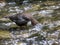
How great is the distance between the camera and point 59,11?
11141 millimetres

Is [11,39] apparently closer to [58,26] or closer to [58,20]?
[58,26]

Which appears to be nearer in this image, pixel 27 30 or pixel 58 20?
pixel 27 30

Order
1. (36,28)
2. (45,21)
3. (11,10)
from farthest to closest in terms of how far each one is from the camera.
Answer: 1. (11,10)
2. (45,21)
3. (36,28)

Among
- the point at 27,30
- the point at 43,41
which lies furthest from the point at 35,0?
the point at 43,41

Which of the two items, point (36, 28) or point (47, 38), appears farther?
point (36, 28)

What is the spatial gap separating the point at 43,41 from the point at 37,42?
6.7 inches

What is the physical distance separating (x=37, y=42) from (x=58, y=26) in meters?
1.60

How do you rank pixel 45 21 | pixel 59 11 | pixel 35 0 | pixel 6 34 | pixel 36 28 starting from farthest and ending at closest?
1. pixel 35 0
2. pixel 59 11
3. pixel 45 21
4. pixel 36 28
5. pixel 6 34

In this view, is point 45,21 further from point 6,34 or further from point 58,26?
point 6,34

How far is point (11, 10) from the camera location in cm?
1191

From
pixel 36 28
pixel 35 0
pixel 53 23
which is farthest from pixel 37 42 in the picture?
pixel 35 0

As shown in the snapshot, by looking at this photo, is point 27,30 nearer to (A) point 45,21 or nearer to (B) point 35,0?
(A) point 45,21

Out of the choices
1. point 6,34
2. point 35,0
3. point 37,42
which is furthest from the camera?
point 35,0

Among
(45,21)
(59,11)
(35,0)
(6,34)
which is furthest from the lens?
(35,0)
